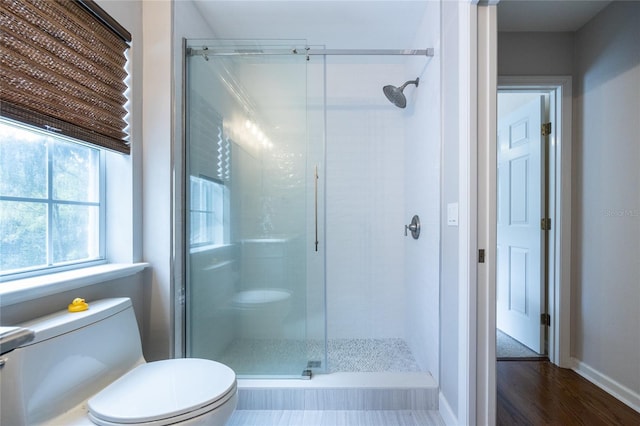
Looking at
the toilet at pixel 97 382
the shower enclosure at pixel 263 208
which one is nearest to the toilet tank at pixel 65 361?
the toilet at pixel 97 382

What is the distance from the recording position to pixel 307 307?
1719 millimetres

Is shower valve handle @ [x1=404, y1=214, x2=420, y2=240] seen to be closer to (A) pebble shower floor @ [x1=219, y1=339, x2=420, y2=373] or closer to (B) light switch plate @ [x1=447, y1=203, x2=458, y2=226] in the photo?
(B) light switch plate @ [x1=447, y1=203, x2=458, y2=226]

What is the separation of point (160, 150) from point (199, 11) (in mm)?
1030

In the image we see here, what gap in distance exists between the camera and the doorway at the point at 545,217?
1933mm

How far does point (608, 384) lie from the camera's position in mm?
1670

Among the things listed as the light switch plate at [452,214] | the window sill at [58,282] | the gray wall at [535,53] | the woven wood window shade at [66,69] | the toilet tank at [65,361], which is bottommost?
the toilet tank at [65,361]

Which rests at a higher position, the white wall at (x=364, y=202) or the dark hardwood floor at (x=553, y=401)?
the white wall at (x=364, y=202)

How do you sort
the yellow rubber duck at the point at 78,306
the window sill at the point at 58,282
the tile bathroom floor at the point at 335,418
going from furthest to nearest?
the tile bathroom floor at the point at 335,418
the yellow rubber duck at the point at 78,306
the window sill at the point at 58,282

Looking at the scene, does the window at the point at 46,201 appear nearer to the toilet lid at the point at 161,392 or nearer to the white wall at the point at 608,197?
the toilet lid at the point at 161,392

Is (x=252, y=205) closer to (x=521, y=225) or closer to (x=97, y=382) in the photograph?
(x=97, y=382)

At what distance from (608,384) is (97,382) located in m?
2.69

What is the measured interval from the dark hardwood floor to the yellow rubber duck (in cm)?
204

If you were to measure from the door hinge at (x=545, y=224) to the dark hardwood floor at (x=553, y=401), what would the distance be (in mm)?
984

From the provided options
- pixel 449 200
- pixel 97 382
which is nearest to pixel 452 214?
pixel 449 200
